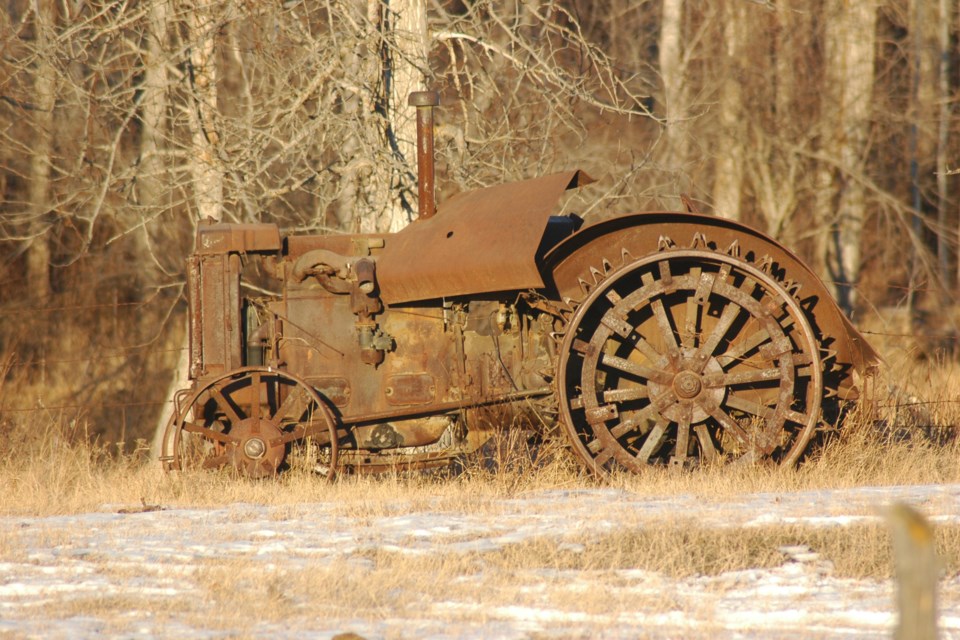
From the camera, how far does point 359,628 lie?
15.1 ft

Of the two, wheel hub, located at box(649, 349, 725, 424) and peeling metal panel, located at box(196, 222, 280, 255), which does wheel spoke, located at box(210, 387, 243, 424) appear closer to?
peeling metal panel, located at box(196, 222, 280, 255)

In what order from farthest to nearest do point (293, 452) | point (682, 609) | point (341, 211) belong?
1. point (341, 211)
2. point (293, 452)
3. point (682, 609)

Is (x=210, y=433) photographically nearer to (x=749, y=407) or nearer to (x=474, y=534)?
(x=474, y=534)

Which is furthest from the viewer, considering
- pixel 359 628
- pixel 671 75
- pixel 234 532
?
pixel 671 75

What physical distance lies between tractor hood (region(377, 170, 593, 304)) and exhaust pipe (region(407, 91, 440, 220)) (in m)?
0.25

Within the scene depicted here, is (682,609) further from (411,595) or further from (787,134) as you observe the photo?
(787,134)

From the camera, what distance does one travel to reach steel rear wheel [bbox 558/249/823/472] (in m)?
7.70

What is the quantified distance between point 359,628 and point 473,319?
12.5 feet

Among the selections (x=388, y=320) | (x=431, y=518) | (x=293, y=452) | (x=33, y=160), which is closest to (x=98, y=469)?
(x=293, y=452)

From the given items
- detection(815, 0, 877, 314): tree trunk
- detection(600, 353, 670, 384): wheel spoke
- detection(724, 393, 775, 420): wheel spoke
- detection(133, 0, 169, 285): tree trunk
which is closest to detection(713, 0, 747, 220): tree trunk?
detection(815, 0, 877, 314): tree trunk

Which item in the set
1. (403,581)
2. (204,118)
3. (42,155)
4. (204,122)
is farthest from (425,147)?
(42,155)

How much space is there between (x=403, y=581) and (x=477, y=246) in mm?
2850

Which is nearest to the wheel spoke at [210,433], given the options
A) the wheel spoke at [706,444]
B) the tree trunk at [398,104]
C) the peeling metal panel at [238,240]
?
the peeling metal panel at [238,240]

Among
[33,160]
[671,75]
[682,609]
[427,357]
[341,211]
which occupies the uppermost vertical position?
[671,75]
